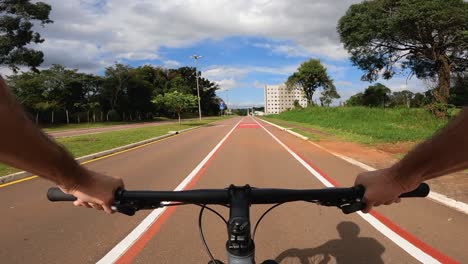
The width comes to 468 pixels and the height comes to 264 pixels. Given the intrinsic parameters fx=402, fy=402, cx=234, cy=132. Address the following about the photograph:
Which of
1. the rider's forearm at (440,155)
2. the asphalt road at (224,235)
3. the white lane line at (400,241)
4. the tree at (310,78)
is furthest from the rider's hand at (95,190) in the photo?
the tree at (310,78)

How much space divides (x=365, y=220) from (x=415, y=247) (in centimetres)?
120

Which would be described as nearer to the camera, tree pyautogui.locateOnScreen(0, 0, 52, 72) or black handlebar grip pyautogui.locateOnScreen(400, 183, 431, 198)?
black handlebar grip pyautogui.locateOnScreen(400, 183, 431, 198)

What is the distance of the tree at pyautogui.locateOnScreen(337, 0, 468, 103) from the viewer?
Result: 2902cm

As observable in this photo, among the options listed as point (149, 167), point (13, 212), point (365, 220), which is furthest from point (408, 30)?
point (13, 212)

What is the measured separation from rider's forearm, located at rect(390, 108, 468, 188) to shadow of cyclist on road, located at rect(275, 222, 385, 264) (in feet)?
9.90

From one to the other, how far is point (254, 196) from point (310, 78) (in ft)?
258

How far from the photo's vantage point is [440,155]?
4.72 feet

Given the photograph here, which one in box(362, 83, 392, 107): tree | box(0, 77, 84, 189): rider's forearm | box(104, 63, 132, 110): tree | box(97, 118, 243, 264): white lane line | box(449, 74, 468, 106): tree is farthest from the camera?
box(104, 63, 132, 110): tree

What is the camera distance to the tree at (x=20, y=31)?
128 ft

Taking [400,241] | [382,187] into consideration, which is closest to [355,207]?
[382,187]

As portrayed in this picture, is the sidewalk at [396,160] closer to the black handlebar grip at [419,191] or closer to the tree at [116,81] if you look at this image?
the black handlebar grip at [419,191]

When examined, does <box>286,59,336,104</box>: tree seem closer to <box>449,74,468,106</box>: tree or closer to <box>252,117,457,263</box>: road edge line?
<box>449,74,468,106</box>: tree

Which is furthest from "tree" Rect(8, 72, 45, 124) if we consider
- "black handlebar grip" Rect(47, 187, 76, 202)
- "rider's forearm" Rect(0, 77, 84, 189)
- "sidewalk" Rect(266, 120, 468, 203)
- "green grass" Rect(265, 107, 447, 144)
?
"rider's forearm" Rect(0, 77, 84, 189)

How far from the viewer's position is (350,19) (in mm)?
36812
